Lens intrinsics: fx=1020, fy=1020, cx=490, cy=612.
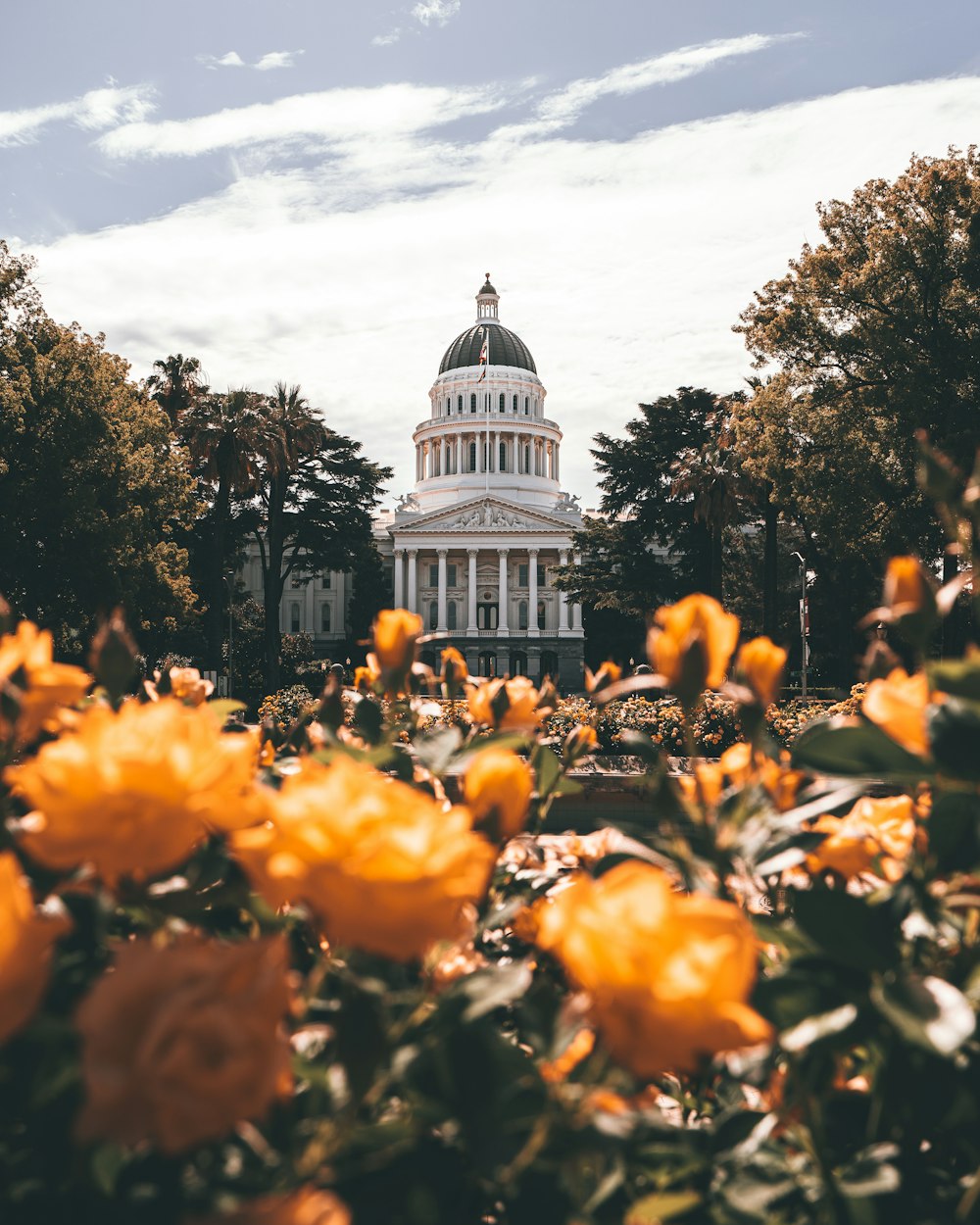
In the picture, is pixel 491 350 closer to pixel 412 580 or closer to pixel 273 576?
pixel 412 580

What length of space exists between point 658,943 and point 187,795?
0.44m

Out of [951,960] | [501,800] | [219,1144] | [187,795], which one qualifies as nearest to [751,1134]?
[951,960]

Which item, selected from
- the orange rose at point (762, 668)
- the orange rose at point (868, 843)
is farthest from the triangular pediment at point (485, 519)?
the orange rose at point (762, 668)

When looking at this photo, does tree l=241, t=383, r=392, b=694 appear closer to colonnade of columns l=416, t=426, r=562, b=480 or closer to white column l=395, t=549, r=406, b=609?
white column l=395, t=549, r=406, b=609

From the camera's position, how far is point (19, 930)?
32.0 inches

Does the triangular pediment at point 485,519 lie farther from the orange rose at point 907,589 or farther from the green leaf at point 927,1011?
the green leaf at point 927,1011

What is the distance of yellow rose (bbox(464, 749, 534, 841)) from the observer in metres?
1.25

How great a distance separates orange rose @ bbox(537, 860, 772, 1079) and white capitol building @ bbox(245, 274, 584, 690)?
57.5 metres

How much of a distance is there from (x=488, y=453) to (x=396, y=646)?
75694 millimetres

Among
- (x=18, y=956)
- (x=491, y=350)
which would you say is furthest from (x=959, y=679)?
(x=491, y=350)

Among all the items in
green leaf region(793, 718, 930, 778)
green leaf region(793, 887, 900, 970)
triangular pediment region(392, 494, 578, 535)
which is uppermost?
triangular pediment region(392, 494, 578, 535)

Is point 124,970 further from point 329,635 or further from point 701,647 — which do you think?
point 329,635

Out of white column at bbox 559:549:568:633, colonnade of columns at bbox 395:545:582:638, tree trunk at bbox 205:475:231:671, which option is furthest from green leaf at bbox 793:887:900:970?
white column at bbox 559:549:568:633

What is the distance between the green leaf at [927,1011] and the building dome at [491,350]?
81873 mm
